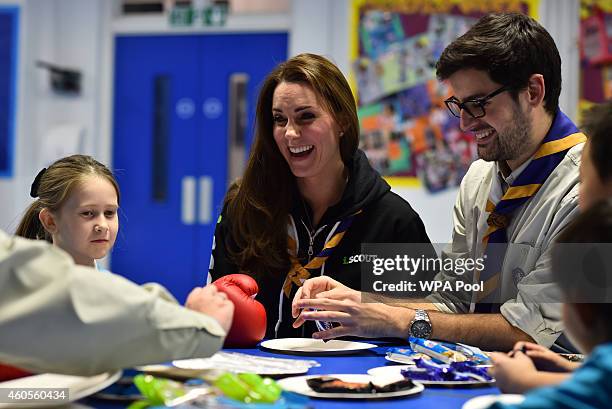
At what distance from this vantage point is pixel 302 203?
109 inches

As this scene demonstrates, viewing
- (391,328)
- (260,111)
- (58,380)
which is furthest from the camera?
(260,111)

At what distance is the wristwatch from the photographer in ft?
7.09

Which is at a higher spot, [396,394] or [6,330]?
[6,330]

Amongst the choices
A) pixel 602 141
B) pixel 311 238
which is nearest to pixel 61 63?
pixel 311 238

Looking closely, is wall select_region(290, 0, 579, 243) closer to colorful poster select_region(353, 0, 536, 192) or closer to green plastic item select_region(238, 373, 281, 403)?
colorful poster select_region(353, 0, 536, 192)

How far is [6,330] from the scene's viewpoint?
49.4 inches

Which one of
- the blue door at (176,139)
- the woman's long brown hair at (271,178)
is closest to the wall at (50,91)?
the blue door at (176,139)

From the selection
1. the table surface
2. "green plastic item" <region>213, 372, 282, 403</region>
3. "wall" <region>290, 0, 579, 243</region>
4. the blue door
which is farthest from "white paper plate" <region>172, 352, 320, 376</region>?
the blue door

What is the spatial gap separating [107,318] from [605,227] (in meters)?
0.85

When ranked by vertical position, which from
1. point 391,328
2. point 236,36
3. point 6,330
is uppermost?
point 236,36

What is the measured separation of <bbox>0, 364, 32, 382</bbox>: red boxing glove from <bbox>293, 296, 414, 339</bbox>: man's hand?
2.51 feet

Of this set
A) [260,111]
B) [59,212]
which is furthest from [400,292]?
[59,212]

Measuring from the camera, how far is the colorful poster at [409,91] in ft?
19.3

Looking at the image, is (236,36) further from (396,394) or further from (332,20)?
(396,394)
